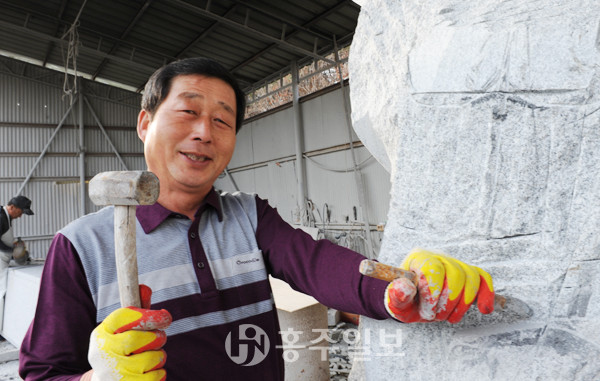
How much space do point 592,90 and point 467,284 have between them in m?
0.64

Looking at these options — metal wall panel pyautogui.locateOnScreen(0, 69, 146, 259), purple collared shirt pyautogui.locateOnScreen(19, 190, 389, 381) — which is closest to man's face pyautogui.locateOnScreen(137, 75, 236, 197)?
purple collared shirt pyautogui.locateOnScreen(19, 190, 389, 381)

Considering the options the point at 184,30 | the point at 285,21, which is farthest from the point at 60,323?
the point at 184,30

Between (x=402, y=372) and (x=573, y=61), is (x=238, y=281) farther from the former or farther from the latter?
(x=573, y=61)

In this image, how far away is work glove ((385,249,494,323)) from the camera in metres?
0.93

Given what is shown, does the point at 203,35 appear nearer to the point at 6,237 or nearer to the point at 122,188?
the point at 6,237

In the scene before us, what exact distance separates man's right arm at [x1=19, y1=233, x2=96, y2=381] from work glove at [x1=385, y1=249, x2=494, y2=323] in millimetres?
788

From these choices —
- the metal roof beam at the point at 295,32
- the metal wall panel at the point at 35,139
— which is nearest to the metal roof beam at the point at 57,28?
the metal wall panel at the point at 35,139

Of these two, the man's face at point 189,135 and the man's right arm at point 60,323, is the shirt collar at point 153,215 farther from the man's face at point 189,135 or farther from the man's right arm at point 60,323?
the man's right arm at point 60,323

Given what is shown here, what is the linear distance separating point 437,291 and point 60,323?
93 cm

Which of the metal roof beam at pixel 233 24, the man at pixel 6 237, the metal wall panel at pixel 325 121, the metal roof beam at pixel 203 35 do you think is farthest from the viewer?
the metal wall panel at pixel 325 121

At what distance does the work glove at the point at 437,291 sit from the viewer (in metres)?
0.93

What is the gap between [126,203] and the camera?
936 millimetres

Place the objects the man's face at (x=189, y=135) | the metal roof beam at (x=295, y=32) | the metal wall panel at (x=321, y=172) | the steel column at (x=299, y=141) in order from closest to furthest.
Result: the man's face at (x=189, y=135) → the metal roof beam at (x=295, y=32) → the metal wall panel at (x=321, y=172) → the steel column at (x=299, y=141)

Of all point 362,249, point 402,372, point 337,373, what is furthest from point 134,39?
point 402,372
